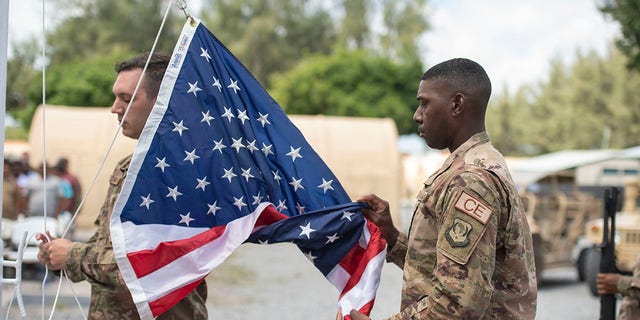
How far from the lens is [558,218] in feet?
44.5

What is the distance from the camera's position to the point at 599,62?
149 ft

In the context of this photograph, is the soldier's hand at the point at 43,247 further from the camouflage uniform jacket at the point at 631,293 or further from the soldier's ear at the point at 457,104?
the camouflage uniform jacket at the point at 631,293

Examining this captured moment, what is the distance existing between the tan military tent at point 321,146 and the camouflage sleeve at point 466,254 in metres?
15.8

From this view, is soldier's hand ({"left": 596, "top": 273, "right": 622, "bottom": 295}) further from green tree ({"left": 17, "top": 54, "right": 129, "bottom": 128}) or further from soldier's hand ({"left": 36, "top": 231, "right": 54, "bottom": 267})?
green tree ({"left": 17, "top": 54, "right": 129, "bottom": 128})

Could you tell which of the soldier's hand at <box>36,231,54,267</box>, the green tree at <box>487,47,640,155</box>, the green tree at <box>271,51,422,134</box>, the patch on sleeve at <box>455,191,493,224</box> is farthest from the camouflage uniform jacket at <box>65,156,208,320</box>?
the green tree at <box>487,47,640,155</box>

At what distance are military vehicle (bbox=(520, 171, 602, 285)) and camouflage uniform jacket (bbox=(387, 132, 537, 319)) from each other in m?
10.3

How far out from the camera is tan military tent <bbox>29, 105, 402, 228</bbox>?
17.9 metres

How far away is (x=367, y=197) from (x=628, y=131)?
42421 mm

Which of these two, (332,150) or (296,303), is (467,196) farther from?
(332,150)

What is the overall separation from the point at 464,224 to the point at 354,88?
33.7 meters

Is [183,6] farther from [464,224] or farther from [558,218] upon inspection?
[558,218]

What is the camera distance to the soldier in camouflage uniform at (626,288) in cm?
436

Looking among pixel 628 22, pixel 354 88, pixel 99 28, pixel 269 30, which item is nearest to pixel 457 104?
pixel 628 22

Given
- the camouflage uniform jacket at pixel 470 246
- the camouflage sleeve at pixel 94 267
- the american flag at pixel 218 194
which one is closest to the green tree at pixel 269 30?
the american flag at pixel 218 194
